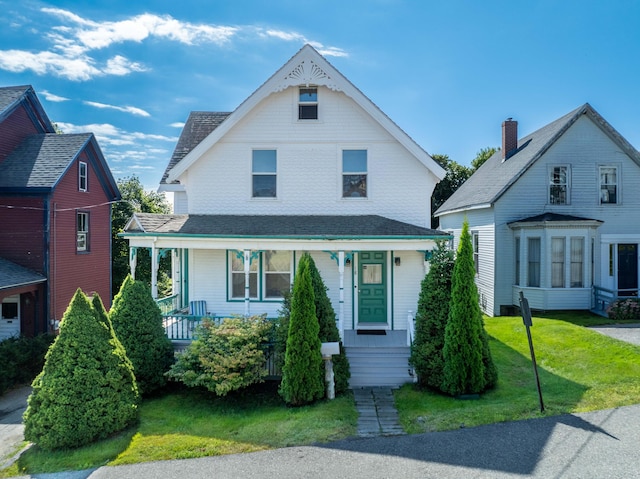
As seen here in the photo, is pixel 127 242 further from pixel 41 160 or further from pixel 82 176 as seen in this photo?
pixel 41 160

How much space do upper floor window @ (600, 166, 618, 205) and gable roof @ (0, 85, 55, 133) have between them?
25.7 m

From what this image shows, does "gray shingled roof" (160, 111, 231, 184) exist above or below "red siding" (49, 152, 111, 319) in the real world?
above

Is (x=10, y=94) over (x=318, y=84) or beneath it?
over

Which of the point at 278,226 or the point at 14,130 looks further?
the point at 14,130

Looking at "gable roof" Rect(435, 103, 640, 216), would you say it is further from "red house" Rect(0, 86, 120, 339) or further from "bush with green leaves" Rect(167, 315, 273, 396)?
"red house" Rect(0, 86, 120, 339)

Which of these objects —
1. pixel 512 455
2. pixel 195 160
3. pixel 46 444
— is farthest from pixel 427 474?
pixel 195 160

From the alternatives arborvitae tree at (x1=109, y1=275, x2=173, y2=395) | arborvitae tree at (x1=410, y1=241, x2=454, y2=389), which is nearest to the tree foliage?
arborvitae tree at (x1=109, y1=275, x2=173, y2=395)

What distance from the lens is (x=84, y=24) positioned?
47.7ft

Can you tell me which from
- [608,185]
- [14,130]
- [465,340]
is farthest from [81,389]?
[608,185]

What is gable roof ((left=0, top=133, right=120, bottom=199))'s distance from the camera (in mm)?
15117

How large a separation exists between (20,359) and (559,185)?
21406 millimetres

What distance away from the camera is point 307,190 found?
13266 mm

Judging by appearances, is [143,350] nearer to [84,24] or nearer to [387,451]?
[387,451]

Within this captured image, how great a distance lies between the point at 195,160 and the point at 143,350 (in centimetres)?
638
